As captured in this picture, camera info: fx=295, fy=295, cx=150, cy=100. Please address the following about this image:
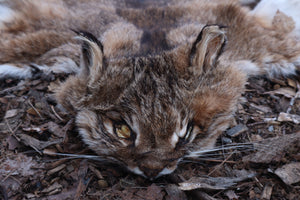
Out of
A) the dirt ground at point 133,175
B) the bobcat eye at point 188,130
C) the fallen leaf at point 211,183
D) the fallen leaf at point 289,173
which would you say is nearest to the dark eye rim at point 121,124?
the dirt ground at point 133,175

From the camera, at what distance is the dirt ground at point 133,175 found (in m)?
3.31

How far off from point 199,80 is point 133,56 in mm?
853

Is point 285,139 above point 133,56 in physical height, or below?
below

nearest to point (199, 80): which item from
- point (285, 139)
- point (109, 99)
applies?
point (109, 99)

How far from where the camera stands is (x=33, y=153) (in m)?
3.77

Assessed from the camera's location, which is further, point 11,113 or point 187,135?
point 11,113

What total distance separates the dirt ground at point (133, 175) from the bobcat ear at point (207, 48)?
1.08 m

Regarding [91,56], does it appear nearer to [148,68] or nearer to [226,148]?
[148,68]

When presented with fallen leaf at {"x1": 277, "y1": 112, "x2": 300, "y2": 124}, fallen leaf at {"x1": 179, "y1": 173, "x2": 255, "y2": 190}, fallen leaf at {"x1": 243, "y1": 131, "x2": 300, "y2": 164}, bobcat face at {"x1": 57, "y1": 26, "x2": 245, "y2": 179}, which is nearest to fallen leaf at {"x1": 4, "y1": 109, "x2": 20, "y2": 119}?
bobcat face at {"x1": 57, "y1": 26, "x2": 245, "y2": 179}

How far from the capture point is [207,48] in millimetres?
3604

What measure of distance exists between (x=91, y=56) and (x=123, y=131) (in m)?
0.97

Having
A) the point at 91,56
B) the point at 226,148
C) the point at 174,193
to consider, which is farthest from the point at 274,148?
the point at 91,56

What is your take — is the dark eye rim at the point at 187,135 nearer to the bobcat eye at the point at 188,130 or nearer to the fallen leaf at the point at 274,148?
the bobcat eye at the point at 188,130

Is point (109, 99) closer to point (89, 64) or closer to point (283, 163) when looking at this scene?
point (89, 64)
